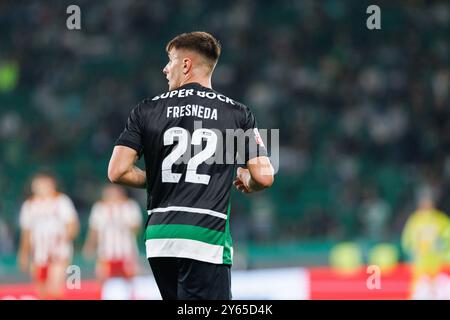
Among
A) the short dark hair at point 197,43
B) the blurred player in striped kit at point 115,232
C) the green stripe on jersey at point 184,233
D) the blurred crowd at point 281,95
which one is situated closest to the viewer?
the green stripe on jersey at point 184,233

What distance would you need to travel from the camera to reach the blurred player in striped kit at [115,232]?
45.8ft

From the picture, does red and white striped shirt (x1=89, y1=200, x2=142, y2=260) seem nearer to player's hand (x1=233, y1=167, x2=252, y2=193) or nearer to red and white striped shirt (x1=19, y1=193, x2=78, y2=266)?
red and white striped shirt (x1=19, y1=193, x2=78, y2=266)

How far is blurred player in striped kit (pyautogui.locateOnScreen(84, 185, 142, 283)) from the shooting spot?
14.0 m

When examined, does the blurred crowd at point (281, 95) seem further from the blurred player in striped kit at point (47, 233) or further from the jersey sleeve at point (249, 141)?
the jersey sleeve at point (249, 141)

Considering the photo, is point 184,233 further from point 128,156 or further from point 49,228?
point 49,228

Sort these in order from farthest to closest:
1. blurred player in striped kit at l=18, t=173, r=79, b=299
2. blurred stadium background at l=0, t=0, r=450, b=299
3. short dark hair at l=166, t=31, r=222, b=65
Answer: blurred stadium background at l=0, t=0, r=450, b=299, blurred player in striped kit at l=18, t=173, r=79, b=299, short dark hair at l=166, t=31, r=222, b=65

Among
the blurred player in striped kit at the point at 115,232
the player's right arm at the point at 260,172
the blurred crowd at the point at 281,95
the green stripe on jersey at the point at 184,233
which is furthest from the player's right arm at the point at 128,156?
the blurred crowd at the point at 281,95

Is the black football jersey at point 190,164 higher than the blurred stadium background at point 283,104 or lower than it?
lower

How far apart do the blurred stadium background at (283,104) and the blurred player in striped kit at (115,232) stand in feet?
1.45

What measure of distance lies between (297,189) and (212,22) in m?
4.99

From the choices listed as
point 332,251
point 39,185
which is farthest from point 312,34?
point 39,185

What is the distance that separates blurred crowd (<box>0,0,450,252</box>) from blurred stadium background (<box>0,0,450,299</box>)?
0.03 meters

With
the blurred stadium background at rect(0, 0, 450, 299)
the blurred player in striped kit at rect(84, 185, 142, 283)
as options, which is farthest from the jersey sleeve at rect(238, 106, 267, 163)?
the blurred player in striped kit at rect(84, 185, 142, 283)
